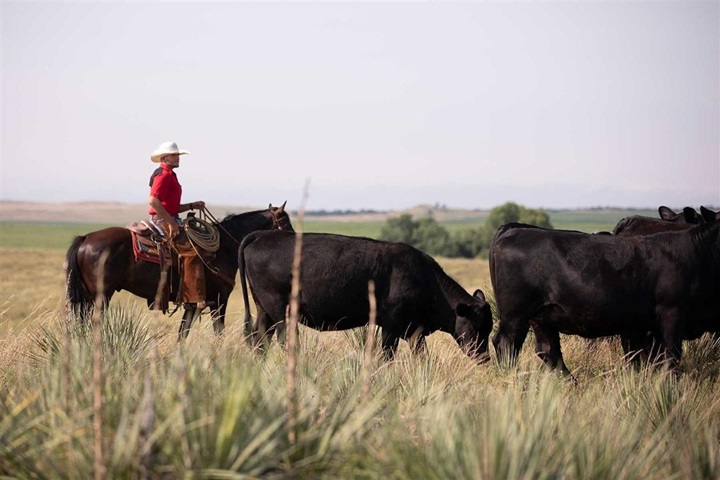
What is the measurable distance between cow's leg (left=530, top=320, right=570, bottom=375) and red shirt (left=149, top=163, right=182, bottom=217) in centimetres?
482

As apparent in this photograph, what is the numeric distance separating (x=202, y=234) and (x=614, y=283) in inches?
214

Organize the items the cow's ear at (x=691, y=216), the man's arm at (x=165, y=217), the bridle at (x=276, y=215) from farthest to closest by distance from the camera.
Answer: the bridle at (x=276, y=215) → the cow's ear at (x=691, y=216) → the man's arm at (x=165, y=217)

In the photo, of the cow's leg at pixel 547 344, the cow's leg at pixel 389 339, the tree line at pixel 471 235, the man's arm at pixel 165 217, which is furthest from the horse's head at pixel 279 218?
the tree line at pixel 471 235

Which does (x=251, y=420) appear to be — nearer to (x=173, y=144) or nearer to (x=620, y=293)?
(x=620, y=293)

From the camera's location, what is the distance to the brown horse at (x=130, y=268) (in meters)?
12.0

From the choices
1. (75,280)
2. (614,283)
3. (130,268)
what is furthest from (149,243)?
(614,283)

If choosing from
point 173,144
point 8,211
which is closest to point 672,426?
point 173,144

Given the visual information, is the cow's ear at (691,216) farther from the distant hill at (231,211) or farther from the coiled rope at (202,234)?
the distant hill at (231,211)

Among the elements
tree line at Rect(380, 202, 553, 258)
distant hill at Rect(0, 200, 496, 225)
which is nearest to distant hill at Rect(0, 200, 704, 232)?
distant hill at Rect(0, 200, 496, 225)

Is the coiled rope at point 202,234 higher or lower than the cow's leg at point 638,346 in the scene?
higher

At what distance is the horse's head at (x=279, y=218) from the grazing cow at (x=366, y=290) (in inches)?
98.7

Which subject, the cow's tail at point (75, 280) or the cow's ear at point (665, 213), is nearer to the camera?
the cow's tail at point (75, 280)

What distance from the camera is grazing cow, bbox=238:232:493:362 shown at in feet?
32.2

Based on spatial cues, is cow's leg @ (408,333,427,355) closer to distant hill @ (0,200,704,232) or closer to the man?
the man
